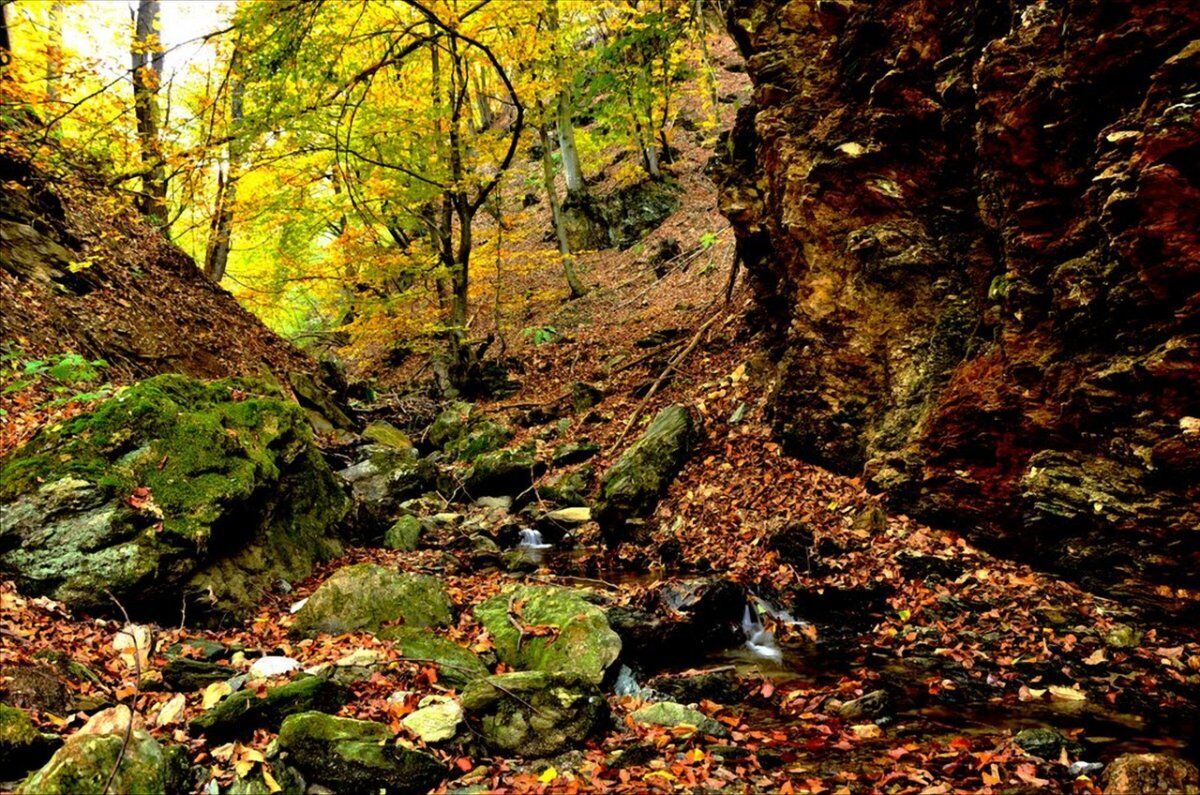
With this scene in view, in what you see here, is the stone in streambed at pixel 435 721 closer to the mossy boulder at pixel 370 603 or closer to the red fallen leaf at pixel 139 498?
the mossy boulder at pixel 370 603

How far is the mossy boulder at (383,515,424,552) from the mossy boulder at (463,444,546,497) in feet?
7.90

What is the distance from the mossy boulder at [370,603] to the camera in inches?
231

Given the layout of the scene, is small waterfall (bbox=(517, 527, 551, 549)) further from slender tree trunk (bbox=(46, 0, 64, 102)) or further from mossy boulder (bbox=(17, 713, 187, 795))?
slender tree trunk (bbox=(46, 0, 64, 102))

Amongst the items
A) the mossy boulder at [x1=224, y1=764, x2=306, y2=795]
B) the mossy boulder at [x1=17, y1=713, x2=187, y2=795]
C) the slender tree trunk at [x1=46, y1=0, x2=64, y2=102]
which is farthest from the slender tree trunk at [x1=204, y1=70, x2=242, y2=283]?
the mossy boulder at [x1=224, y1=764, x2=306, y2=795]

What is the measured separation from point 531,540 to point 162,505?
5253 mm

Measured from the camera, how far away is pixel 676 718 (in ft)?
15.5

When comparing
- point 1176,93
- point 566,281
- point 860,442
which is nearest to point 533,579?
point 860,442

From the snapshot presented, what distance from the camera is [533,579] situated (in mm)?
8148

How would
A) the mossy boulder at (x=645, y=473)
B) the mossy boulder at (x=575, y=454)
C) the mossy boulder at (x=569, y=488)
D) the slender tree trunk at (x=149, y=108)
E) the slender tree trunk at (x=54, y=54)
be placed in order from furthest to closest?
the mossy boulder at (x=575, y=454)
the mossy boulder at (x=569, y=488)
the mossy boulder at (x=645, y=473)
the slender tree trunk at (x=54, y=54)
the slender tree trunk at (x=149, y=108)

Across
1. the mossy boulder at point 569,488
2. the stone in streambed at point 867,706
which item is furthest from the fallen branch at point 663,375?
the stone in streambed at point 867,706

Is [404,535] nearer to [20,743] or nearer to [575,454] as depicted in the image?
[575,454]

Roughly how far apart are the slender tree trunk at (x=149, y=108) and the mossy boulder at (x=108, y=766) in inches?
249

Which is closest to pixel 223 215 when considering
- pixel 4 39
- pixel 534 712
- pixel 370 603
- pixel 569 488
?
pixel 4 39

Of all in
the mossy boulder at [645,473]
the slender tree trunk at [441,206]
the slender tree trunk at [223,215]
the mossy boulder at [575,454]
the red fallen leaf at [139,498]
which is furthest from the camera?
the slender tree trunk at [441,206]
